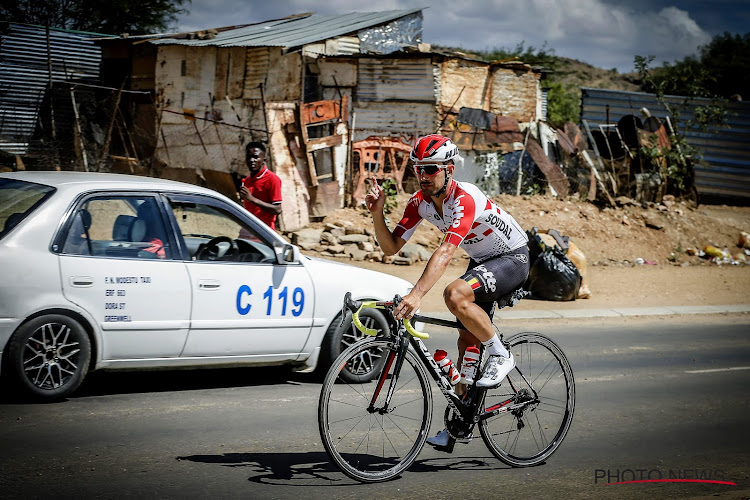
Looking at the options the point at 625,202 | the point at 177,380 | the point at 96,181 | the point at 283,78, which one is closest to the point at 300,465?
the point at 177,380

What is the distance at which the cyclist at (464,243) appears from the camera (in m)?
4.69

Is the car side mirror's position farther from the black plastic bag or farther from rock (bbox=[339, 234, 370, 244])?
rock (bbox=[339, 234, 370, 244])

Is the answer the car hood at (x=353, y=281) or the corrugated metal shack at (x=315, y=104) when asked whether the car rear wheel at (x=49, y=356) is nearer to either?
the car hood at (x=353, y=281)

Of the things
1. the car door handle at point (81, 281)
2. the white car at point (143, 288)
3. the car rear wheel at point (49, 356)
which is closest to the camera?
the car rear wheel at point (49, 356)

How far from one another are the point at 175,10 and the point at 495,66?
1933cm

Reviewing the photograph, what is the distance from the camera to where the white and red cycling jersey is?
4746mm

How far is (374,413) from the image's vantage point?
4.76 metres

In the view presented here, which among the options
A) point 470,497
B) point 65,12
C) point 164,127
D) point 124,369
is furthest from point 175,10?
point 470,497

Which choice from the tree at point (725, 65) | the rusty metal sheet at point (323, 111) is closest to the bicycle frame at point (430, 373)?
the rusty metal sheet at point (323, 111)

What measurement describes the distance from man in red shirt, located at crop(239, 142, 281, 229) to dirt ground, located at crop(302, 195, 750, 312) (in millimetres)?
4755

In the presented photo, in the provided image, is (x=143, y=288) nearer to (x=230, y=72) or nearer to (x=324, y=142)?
(x=324, y=142)

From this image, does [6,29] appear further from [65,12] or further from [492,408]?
[492,408]

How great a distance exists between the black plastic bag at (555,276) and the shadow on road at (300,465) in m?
8.59

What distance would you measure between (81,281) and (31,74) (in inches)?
772
